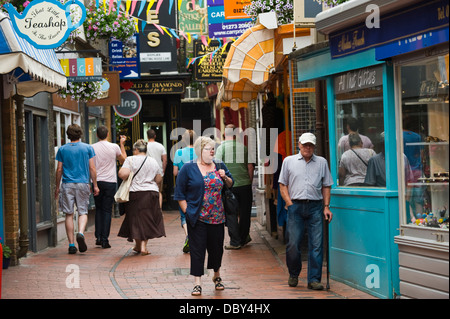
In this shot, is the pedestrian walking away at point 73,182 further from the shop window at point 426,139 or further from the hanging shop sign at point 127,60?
the hanging shop sign at point 127,60

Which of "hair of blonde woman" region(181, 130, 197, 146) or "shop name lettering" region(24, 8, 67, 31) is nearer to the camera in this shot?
"shop name lettering" region(24, 8, 67, 31)

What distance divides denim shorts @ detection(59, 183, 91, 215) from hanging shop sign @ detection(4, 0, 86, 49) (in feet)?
11.1

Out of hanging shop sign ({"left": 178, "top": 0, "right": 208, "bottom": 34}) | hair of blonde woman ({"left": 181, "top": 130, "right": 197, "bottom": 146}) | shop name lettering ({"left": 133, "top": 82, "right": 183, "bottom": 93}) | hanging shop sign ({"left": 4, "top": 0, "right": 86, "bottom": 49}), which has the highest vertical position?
hanging shop sign ({"left": 178, "top": 0, "right": 208, "bottom": 34})

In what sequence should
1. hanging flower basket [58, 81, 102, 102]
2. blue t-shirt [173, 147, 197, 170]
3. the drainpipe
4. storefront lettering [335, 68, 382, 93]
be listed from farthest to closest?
hanging flower basket [58, 81, 102, 102] → blue t-shirt [173, 147, 197, 170] → the drainpipe → storefront lettering [335, 68, 382, 93]

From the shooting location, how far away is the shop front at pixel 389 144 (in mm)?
6871

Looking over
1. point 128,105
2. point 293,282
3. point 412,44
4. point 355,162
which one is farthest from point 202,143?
point 128,105

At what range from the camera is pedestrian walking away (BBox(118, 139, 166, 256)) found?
12.2m

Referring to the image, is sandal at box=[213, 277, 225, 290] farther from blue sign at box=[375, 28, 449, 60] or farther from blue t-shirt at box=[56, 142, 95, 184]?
blue t-shirt at box=[56, 142, 95, 184]

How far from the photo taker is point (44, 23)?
9445 mm

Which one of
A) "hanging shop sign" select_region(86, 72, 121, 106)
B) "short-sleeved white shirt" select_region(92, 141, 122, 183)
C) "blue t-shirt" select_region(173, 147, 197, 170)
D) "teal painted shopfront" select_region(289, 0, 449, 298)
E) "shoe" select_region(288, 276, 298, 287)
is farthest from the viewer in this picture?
"hanging shop sign" select_region(86, 72, 121, 106)

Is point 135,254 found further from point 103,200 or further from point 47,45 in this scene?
point 47,45

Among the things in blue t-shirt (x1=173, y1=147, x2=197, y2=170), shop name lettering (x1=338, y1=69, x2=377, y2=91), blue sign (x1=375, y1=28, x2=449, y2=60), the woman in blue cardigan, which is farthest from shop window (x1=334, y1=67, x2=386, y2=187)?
blue t-shirt (x1=173, y1=147, x2=197, y2=170)

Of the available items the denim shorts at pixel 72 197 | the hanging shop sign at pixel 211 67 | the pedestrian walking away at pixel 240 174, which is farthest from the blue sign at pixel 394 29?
the hanging shop sign at pixel 211 67

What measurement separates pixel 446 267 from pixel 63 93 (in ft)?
28.4
